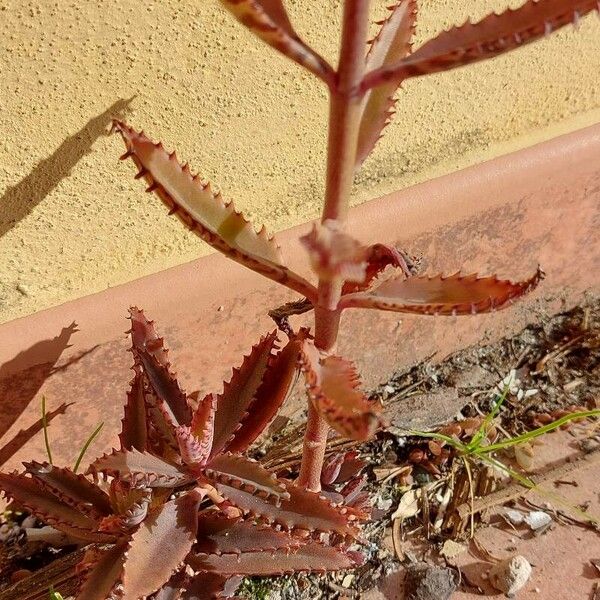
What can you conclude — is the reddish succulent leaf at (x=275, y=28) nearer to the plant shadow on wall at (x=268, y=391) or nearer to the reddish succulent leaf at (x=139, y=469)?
the plant shadow on wall at (x=268, y=391)

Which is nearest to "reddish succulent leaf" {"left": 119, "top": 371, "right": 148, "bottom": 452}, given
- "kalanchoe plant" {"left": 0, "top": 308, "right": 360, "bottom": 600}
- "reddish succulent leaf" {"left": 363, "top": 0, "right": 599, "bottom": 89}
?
"kalanchoe plant" {"left": 0, "top": 308, "right": 360, "bottom": 600}

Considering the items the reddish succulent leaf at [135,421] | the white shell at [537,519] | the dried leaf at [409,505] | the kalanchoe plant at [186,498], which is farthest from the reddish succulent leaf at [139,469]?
the white shell at [537,519]

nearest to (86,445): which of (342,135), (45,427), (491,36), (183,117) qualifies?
(45,427)

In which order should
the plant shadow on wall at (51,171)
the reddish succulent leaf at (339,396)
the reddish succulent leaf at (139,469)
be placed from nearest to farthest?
1. the reddish succulent leaf at (339,396)
2. the reddish succulent leaf at (139,469)
3. the plant shadow on wall at (51,171)

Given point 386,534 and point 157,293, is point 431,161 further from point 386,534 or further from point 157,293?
point 386,534

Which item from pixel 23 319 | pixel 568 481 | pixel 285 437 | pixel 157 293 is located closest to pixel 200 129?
pixel 157 293

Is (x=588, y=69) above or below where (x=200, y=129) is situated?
below
